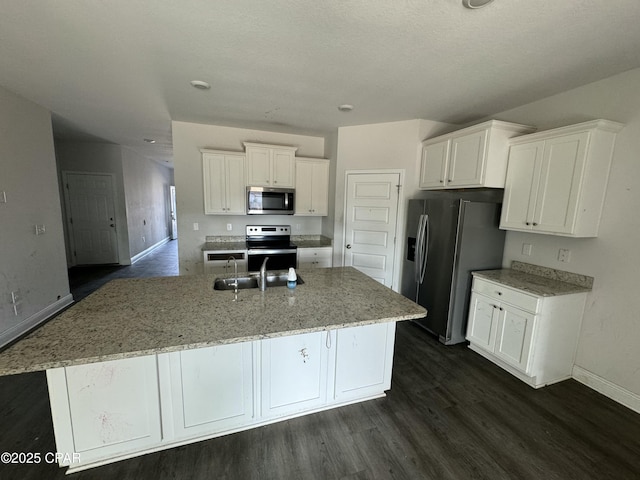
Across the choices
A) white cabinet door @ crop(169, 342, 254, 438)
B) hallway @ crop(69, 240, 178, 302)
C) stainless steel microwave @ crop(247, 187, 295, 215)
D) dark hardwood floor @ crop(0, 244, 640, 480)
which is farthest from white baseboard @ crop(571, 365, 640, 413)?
hallway @ crop(69, 240, 178, 302)

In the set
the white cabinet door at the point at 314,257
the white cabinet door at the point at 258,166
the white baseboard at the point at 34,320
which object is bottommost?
the white baseboard at the point at 34,320

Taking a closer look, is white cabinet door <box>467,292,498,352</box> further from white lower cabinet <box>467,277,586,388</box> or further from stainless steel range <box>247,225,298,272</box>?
stainless steel range <box>247,225,298,272</box>

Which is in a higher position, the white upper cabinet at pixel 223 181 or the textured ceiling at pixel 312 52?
the textured ceiling at pixel 312 52

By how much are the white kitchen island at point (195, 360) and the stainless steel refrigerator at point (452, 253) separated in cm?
118

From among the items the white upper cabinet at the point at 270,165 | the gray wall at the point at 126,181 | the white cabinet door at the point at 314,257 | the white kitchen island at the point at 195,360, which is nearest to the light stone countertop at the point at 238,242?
the white cabinet door at the point at 314,257

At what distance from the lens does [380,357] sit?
2023mm

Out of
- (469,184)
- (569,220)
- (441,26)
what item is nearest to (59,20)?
(441,26)

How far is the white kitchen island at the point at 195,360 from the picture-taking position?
1.33 metres

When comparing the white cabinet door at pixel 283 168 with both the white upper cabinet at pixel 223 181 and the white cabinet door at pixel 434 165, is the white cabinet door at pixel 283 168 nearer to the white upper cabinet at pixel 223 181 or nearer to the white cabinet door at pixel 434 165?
the white upper cabinet at pixel 223 181

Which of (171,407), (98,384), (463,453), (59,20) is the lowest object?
(463,453)

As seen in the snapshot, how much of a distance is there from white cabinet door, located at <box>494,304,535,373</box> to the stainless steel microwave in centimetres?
290

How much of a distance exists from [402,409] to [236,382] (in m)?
1.25

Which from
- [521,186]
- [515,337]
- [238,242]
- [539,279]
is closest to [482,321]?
[515,337]

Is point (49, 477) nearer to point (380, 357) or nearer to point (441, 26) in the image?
point (380, 357)
